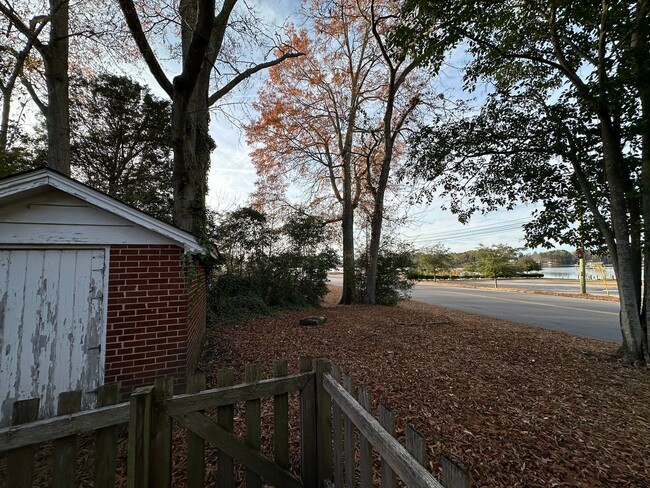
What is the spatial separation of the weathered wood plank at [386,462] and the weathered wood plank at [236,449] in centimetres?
92

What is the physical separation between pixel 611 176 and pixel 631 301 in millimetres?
2260

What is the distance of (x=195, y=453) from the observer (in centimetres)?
174

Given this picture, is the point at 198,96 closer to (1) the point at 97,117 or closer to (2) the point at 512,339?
(1) the point at 97,117

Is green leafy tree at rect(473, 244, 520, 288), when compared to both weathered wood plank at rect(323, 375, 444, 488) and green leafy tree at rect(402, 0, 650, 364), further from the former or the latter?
weathered wood plank at rect(323, 375, 444, 488)

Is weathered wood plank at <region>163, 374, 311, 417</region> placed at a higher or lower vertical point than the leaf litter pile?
higher

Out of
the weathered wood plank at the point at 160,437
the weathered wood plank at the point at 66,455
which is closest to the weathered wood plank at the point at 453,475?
the weathered wood plank at the point at 160,437

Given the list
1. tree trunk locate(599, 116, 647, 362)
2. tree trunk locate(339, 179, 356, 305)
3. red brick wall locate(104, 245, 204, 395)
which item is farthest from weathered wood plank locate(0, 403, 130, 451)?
tree trunk locate(339, 179, 356, 305)

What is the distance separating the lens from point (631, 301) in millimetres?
4898

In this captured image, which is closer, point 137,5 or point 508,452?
point 508,452

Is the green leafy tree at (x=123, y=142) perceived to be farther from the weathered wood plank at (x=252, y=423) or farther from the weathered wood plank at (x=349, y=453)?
the weathered wood plank at (x=349, y=453)

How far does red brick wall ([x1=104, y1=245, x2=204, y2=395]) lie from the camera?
11.2 feet

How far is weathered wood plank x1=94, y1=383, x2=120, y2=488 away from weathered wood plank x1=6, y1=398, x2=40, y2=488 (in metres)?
0.27

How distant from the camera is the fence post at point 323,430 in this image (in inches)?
77.9

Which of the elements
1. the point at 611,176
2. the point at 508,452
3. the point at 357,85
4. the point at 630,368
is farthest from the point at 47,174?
the point at 357,85
